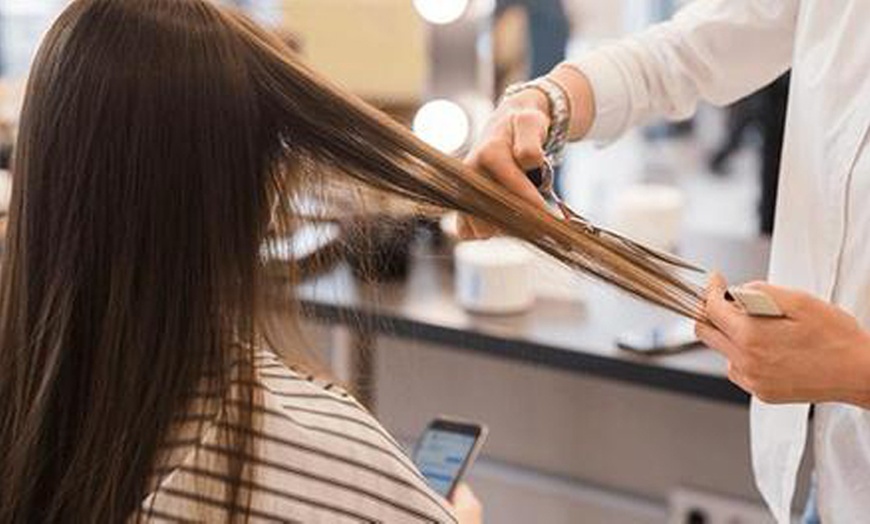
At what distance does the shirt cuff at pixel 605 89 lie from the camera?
4.00ft

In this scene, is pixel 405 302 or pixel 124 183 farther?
pixel 405 302

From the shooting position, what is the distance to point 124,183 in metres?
0.83

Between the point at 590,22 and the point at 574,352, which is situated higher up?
the point at 590,22

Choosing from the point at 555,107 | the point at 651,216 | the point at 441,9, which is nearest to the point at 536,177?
the point at 555,107

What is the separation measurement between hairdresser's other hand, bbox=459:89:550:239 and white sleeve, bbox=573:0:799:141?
→ 0.11 metres

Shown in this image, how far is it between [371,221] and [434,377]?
1.01 metres

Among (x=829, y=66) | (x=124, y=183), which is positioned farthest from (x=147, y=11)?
(x=829, y=66)

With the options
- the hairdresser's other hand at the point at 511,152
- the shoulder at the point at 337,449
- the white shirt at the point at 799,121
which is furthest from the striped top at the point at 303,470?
the white shirt at the point at 799,121

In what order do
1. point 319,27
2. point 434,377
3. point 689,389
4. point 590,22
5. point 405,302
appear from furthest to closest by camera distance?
point 590,22, point 319,27, point 434,377, point 405,302, point 689,389

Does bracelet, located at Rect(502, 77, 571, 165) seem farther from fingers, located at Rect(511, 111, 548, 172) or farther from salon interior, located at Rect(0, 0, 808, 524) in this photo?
salon interior, located at Rect(0, 0, 808, 524)

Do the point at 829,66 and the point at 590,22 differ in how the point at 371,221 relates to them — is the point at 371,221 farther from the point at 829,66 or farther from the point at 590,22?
the point at 590,22

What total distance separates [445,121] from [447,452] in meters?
1.04

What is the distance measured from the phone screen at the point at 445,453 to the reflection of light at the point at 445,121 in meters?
0.85

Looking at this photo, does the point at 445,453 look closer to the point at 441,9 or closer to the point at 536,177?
the point at 536,177
